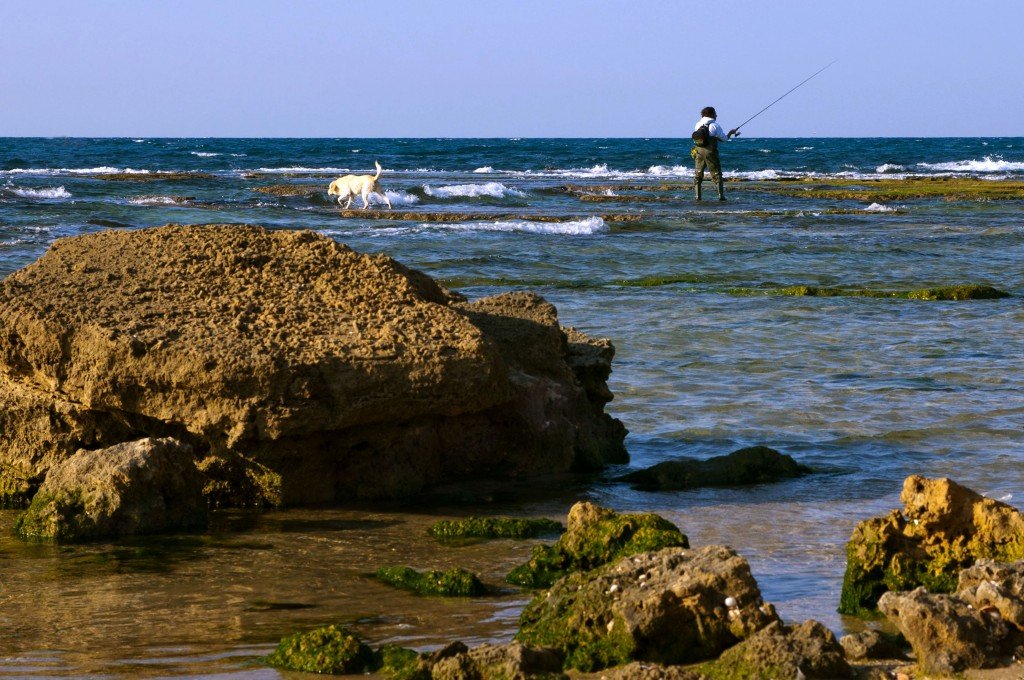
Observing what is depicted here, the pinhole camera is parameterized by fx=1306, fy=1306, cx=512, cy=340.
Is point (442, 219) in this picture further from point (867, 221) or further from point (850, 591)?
point (850, 591)

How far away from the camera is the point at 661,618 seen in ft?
11.5

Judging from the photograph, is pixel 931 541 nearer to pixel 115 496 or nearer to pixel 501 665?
pixel 501 665

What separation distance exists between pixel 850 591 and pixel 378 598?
1.52 m

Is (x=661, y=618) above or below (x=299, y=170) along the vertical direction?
below

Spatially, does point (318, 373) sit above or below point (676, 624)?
above

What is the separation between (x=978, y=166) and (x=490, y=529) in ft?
176

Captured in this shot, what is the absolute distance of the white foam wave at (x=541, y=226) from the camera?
2073cm

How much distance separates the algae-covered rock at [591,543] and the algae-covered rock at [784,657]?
3.20 feet

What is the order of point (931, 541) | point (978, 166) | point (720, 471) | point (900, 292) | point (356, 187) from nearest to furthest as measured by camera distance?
1. point (931, 541)
2. point (720, 471)
3. point (900, 292)
4. point (356, 187)
5. point (978, 166)

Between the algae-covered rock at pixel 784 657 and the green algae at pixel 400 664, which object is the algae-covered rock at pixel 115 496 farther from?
the algae-covered rock at pixel 784 657

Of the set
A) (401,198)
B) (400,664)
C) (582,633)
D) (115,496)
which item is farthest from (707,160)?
(400,664)

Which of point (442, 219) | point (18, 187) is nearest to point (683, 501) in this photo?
point (442, 219)

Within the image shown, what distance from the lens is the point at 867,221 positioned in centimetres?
2330

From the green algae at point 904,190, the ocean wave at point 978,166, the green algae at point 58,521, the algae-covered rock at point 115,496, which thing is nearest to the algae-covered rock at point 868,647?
the algae-covered rock at point 115,496
